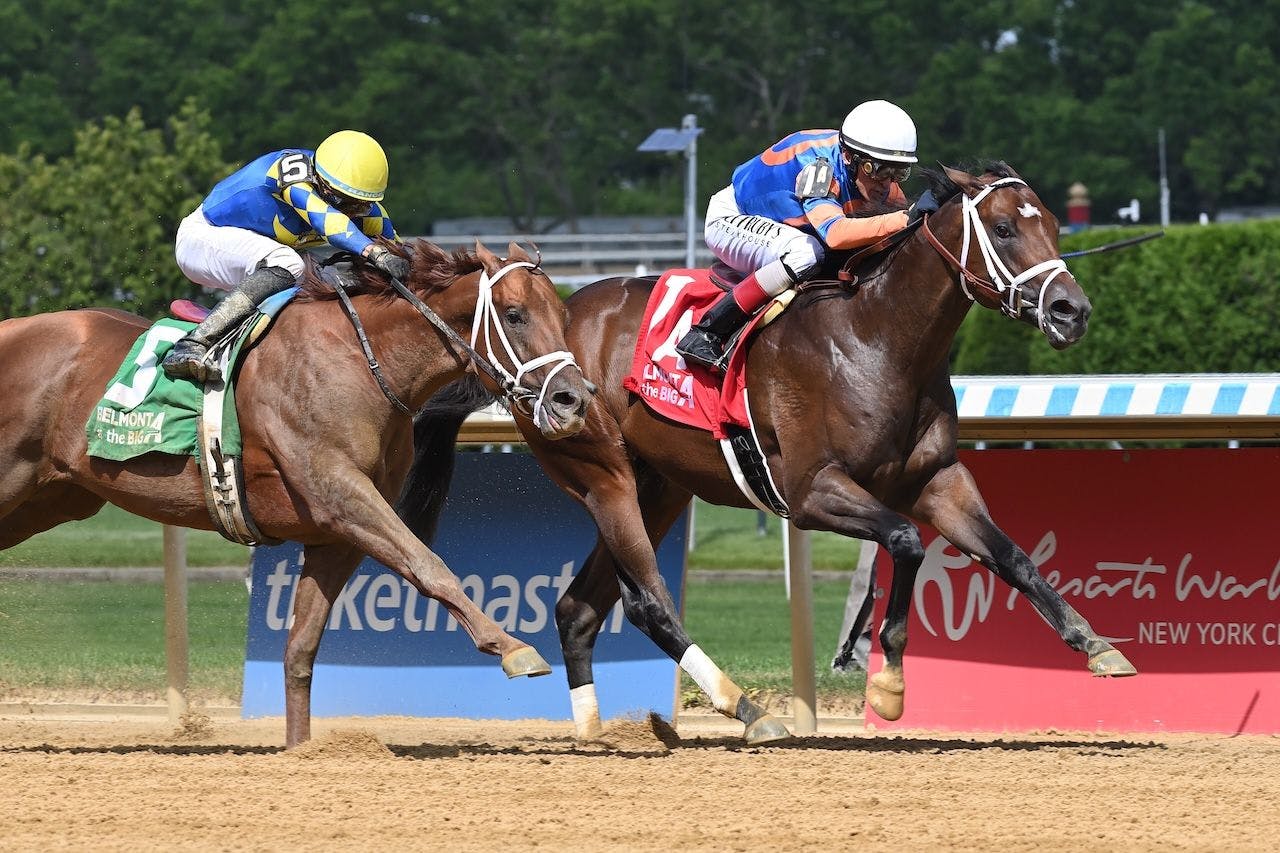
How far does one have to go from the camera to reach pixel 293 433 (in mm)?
6594

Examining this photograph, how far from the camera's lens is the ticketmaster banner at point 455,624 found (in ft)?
28.5

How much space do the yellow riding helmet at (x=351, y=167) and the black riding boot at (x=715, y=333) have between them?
1.35 m

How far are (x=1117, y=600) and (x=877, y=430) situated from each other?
210cm

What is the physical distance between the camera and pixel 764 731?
21.4 feet

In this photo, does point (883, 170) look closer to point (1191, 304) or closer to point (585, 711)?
point (585, 711)

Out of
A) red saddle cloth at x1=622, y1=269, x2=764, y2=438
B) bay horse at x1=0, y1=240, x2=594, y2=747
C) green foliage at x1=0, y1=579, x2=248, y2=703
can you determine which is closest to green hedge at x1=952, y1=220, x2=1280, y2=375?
green foliage at x1=0, y1=579, x2=248, y2=703

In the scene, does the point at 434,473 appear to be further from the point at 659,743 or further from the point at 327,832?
the point at 327,832

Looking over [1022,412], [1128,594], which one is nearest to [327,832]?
[1022,412]

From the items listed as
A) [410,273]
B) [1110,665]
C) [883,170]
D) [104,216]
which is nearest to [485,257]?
[410,273]

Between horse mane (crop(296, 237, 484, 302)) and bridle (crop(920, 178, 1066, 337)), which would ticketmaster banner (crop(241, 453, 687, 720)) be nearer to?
horse mane (crop(296, 237, 484, 302))

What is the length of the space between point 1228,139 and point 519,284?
40.5m

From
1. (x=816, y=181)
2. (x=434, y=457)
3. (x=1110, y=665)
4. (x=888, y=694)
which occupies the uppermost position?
(x=816, y=181)

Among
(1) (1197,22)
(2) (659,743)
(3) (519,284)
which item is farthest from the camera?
(1) (1197,22)

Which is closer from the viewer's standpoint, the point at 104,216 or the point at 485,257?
the point at 485,257
